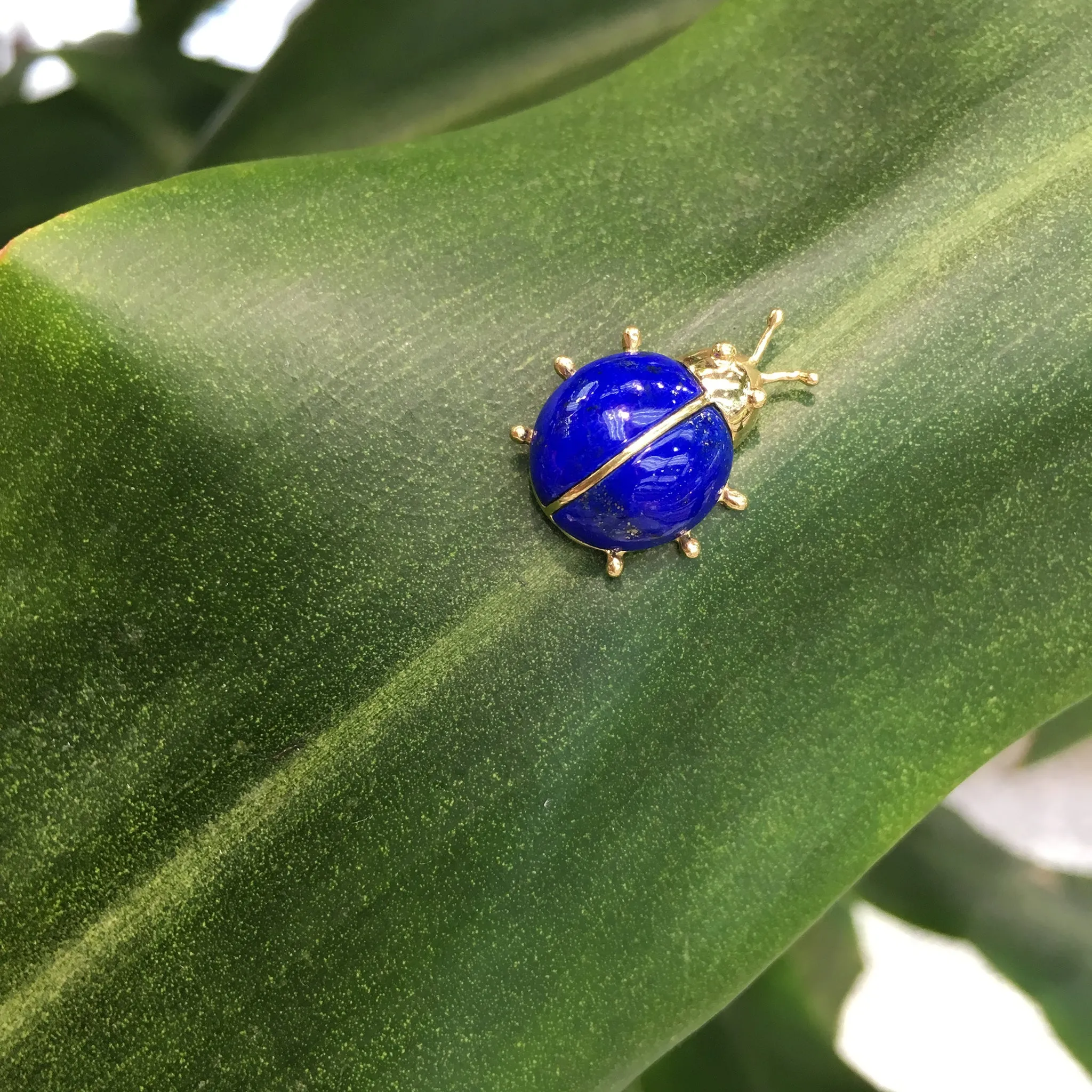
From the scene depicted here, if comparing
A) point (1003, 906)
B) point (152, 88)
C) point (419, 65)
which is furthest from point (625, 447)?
point (152, 88)

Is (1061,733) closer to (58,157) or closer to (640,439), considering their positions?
(640,439)

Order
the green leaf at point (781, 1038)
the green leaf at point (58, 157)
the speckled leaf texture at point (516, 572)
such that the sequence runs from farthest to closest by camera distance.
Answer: the green leaf at point (58, 157) < the green leaf at point (781, 1038) < the speckled leaf texture at point (516, 572)

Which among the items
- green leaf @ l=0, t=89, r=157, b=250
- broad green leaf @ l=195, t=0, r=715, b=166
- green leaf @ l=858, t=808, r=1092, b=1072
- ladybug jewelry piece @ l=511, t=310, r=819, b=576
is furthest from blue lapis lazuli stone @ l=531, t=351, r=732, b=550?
green leaf @ l=0, t=89, r=157, b=250

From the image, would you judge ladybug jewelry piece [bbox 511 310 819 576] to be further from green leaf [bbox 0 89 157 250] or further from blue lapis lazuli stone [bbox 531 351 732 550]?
green leaf [bbox 0 89 157 250]

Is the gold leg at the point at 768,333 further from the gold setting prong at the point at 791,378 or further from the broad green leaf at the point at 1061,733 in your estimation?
the broad green leaf at the point at 1061,733

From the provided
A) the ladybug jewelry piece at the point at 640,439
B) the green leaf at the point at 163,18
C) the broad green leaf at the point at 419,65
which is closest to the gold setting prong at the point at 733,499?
the ladybug jewelry piece at the point at 640,439

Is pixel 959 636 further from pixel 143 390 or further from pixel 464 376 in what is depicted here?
pixel 143 390
